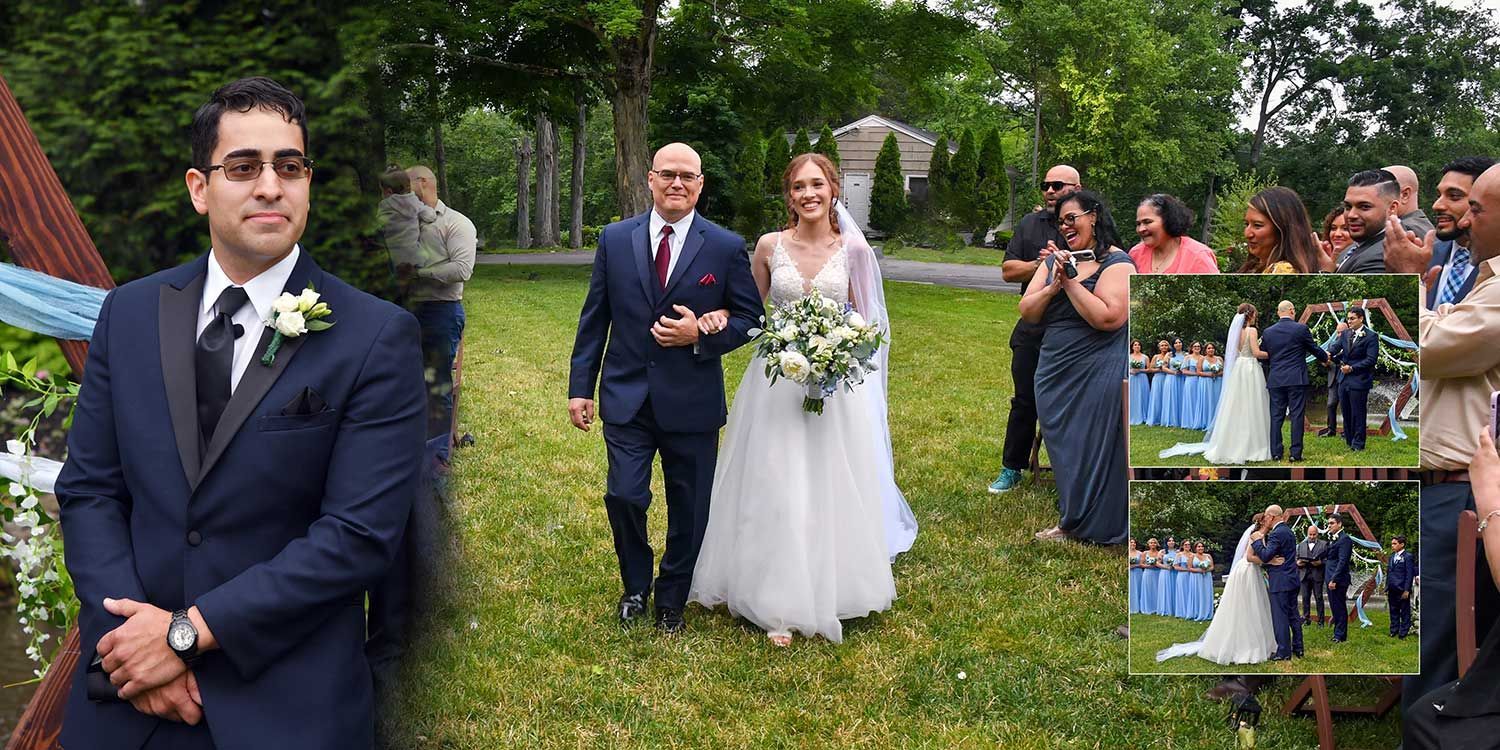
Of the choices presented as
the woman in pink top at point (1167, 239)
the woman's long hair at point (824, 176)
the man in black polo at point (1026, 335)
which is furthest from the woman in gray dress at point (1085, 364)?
the woman's long hair at point (824, 176)

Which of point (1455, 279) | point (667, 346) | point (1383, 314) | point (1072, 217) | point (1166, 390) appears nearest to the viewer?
point (1383, 314)

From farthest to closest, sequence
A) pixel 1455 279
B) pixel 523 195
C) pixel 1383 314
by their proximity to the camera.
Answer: pixel 523 195 → pixel 1455 279 → pixel 1383 314

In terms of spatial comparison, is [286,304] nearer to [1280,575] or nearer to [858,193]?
[1280,575]

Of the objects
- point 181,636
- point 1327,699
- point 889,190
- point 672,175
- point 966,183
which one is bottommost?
point 1327,699

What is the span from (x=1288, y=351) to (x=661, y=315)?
2.34 m

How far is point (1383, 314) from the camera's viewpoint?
3225mm

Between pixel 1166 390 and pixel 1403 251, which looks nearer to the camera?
pixel 1166 390

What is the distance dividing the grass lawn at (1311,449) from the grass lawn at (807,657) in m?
1.16

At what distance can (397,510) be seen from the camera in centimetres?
216

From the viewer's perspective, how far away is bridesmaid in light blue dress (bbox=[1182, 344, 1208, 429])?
3.32 m

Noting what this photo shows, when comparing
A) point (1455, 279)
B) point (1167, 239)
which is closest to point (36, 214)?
point (1455, 279)

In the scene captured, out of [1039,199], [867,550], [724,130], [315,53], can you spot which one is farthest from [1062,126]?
[315,53]

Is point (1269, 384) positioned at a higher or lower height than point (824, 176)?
lower

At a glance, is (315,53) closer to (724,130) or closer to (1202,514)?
(1202,514)
